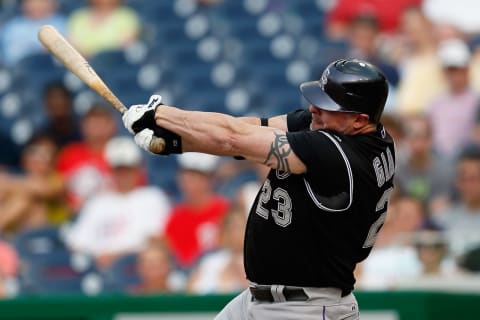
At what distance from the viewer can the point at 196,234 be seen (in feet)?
25.7

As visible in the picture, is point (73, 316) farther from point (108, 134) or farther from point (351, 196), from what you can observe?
point (108, 134)

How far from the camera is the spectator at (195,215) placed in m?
7.81

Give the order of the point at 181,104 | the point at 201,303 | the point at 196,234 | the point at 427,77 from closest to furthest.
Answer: the point at 201,303 < the point at 196,234 < the point at 427,77 < the point at 181,104

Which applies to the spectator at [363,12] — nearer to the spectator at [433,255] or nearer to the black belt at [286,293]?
the spectator at [433,255]

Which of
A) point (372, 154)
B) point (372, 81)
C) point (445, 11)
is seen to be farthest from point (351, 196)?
point (445, 11)

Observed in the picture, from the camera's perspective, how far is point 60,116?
947cm

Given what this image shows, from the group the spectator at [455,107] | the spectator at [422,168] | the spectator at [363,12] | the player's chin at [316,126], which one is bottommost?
the spectator at [422,168]

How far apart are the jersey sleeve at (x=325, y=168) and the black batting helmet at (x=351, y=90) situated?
13 centimetres

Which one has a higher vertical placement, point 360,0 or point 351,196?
point 360,0

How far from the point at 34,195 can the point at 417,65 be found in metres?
3.31

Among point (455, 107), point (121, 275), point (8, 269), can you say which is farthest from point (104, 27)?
point (455, 107)

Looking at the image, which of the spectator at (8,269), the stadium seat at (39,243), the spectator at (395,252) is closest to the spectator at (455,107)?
the spectator at (395,252)

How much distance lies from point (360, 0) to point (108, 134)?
2.70 meters

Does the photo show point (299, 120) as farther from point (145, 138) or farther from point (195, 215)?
point (195, 215)
